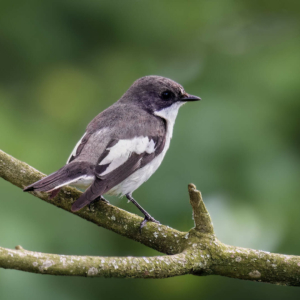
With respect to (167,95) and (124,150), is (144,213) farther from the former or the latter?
(167,95)

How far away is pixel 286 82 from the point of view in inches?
149

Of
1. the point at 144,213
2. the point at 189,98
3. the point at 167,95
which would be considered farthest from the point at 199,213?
the point at 167,95

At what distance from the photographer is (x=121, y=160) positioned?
335cm

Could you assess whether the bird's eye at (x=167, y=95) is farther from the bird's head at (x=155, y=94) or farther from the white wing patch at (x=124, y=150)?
the white wing patch at (x=124, y=150)

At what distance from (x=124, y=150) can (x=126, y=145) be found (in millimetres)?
51

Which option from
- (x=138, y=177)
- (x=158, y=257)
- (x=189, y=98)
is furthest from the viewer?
(x=189, y=98)

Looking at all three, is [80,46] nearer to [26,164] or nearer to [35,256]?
[26,164]

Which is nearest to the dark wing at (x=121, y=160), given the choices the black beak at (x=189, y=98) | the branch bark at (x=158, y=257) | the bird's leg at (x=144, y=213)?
the branch bark at (x=158, y=257)

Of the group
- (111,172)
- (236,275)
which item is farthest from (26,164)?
(236,275)

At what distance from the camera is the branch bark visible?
2.22 meters

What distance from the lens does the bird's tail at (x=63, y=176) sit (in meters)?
2.82

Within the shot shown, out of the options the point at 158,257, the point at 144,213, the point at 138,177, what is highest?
the point at 138,177

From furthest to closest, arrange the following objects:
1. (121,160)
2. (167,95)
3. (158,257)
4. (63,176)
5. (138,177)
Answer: (167,95) < (138,177) < (121,160) < (63,176) < (158,257)

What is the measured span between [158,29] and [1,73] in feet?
4.56
